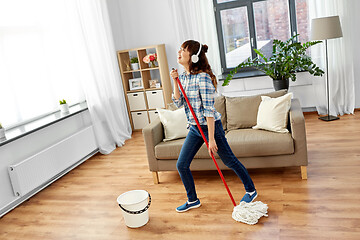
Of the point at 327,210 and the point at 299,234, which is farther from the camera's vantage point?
the point at 327,210

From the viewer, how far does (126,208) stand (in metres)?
2.84

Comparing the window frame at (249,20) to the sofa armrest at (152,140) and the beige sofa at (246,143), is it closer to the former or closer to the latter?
the beige sofa at (246,143)

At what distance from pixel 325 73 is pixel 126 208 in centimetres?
361

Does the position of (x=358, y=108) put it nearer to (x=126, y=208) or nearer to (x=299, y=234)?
(x=299, y=234)

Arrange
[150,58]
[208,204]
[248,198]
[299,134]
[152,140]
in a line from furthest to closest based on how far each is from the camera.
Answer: [150,58], [152,140], [299,134], [208,204], [248,198]

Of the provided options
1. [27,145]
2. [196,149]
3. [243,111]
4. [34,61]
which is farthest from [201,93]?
[34,61]

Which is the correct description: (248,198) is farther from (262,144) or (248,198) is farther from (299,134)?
(299,134)

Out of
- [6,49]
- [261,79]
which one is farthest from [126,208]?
[261,79]

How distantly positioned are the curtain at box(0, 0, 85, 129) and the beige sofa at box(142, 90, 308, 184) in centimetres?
159

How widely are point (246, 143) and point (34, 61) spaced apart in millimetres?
2704

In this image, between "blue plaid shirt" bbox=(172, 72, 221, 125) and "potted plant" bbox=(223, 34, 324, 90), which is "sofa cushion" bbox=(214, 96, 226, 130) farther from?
"potted plant" bbox=(223, 34, 324, 90)

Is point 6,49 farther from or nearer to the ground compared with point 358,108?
farther from the ground

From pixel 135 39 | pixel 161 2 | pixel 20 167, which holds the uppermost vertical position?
pixel 161 2

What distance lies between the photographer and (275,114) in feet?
11.2
